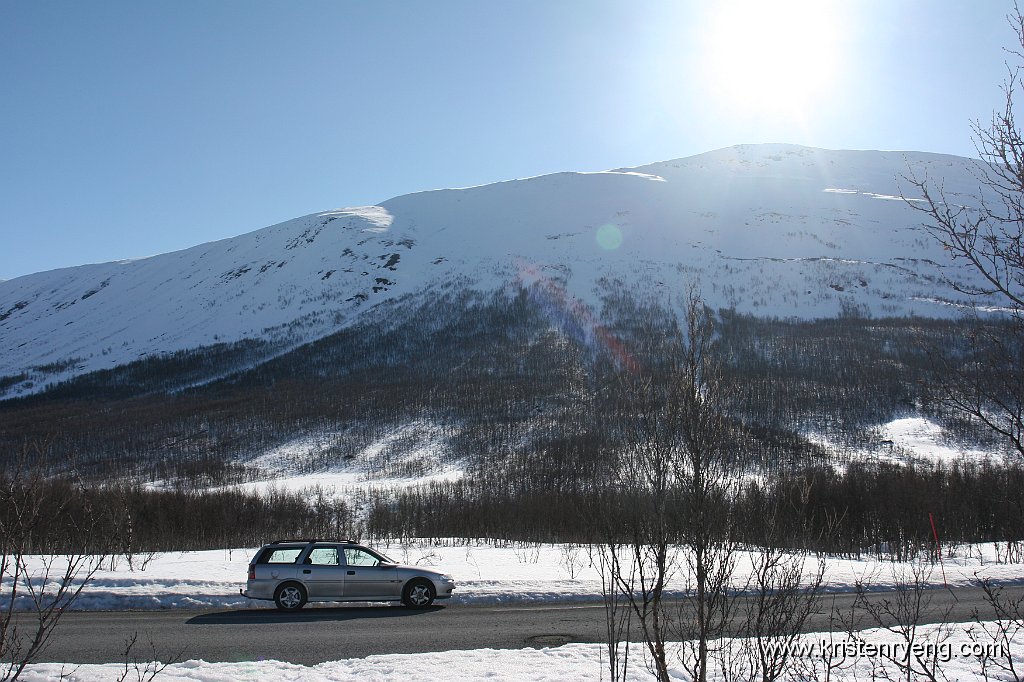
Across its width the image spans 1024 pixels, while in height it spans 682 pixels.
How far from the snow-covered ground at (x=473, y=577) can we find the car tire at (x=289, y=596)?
3.44 feet

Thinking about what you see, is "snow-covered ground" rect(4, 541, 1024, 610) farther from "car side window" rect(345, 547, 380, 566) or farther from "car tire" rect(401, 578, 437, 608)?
"car side window" rect(345, 547, 380, 566)

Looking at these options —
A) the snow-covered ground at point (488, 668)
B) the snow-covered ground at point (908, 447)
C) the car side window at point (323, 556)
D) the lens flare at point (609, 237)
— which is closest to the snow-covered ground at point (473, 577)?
the car side window at point (323, 556)

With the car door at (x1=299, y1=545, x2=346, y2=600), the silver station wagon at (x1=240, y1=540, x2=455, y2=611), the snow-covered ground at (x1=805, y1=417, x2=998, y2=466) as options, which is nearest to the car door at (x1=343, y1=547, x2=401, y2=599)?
the silver station wagon at (x1=240, y1=540, x2=455, y2=611)

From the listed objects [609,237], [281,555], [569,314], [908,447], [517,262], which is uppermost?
[609,237]

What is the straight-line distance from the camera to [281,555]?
1500 centimetres

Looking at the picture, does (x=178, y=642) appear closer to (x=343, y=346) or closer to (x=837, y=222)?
(x=343, y=346)

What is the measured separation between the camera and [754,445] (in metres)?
59.2

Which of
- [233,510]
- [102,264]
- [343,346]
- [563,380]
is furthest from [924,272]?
[102,264]

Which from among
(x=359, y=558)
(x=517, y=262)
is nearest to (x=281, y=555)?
(x=359, y=558)

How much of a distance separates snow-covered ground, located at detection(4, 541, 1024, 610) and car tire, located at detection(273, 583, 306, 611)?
1.05 m

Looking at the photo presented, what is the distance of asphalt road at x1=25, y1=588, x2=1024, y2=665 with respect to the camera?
1066 centimetres

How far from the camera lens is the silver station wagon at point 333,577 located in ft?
48.1

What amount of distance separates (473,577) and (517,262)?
10054 cm

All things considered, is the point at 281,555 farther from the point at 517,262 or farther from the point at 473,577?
the point at 517,262
